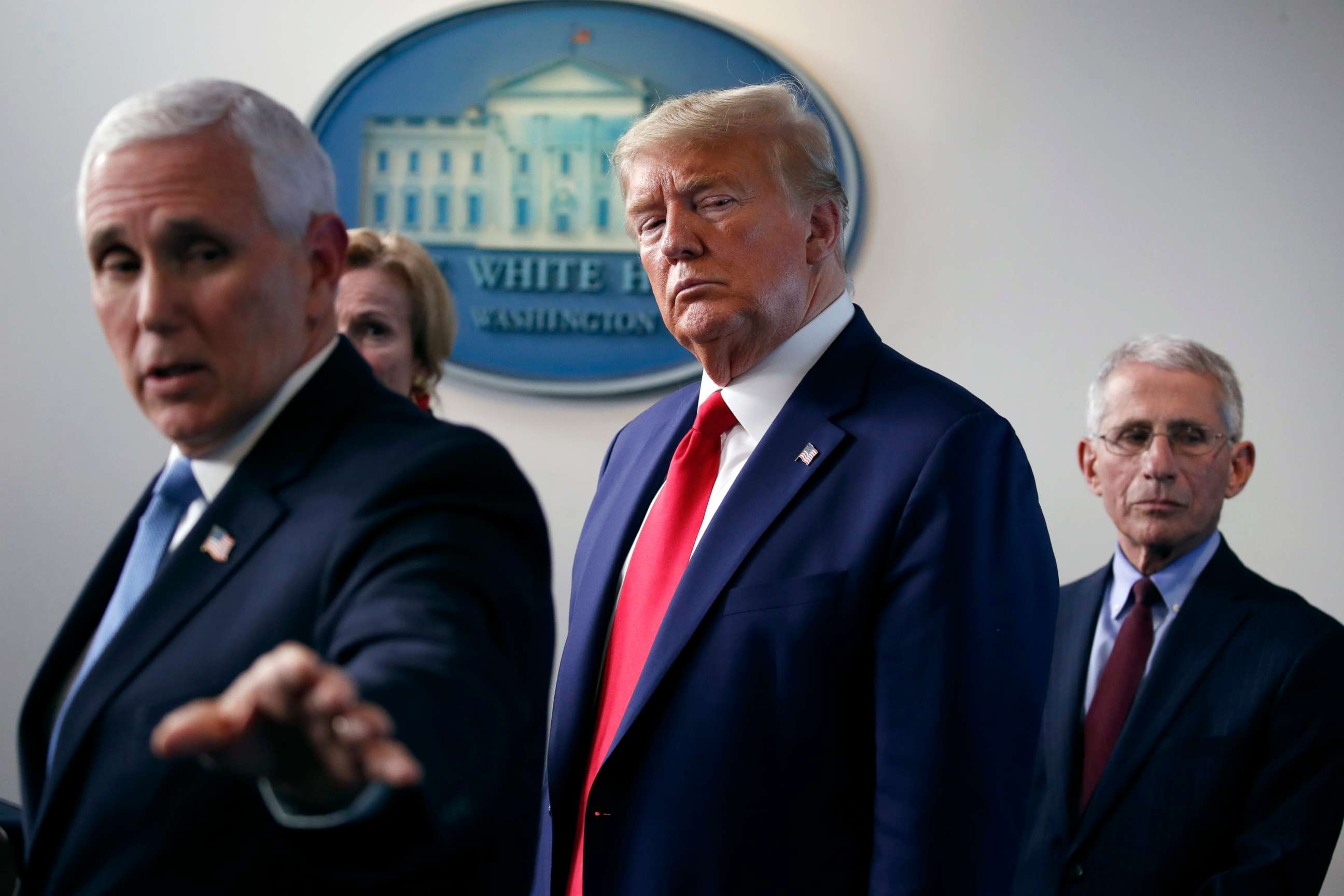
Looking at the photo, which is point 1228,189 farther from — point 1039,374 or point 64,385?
point 64,385

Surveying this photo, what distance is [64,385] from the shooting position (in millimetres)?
3170

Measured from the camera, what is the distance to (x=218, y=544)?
902mm

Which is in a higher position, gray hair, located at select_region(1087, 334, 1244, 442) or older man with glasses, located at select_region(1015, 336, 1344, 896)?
gray hair, located at select_region(1087, 334, 1244, 442)

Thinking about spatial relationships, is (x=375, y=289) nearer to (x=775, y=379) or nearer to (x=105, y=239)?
(x=775, y=379)

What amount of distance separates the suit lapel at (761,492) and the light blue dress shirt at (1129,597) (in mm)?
896

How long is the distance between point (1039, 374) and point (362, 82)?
70.3 inches

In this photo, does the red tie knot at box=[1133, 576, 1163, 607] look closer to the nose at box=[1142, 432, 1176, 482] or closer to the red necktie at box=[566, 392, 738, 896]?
the nose at box=[1142, 432, 1176, 482]

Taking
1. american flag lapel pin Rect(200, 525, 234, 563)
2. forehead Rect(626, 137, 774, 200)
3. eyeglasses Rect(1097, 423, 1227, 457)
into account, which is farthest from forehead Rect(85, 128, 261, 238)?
eyeglasses Rect(1097, 423, 1227, 457)

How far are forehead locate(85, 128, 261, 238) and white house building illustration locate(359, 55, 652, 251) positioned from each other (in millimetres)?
2120

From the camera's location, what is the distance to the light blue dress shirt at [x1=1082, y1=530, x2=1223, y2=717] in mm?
2193

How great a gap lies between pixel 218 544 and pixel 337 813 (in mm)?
306

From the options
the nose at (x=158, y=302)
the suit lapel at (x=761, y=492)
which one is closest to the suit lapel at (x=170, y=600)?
the nose at (x=158, y=302)

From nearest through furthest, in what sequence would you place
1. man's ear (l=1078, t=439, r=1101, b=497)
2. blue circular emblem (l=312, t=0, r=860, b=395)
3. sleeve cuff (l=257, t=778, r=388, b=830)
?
sleeve cuff (l=257, t=778, r=388, b=830), man's ear (l=1078, t=439, r=1101, b=497), blue circular emblem (l=312, t=0, r=860, b=395)

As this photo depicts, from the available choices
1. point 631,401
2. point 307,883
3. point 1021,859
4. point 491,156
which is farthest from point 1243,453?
point 307,883
